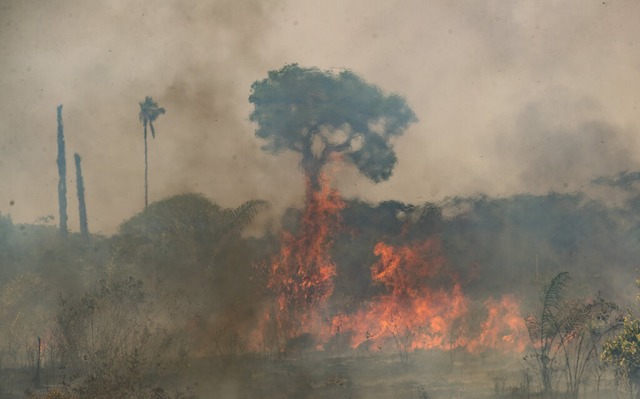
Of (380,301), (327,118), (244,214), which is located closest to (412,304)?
(380,301)

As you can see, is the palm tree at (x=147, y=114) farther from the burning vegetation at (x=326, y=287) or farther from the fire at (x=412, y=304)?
the fire at (x=412, y=304)

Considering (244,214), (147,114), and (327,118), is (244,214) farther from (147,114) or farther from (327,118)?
(147,114)

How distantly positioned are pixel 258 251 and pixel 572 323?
18013 mm

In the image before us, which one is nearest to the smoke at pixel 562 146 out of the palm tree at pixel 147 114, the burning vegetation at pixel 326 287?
the burning vegetation at pixel 326 287

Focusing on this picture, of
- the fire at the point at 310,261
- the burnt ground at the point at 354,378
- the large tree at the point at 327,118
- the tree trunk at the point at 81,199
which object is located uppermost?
the large tree at the point at 327,118

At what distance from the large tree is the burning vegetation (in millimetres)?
83

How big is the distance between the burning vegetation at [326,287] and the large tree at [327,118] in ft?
0.27

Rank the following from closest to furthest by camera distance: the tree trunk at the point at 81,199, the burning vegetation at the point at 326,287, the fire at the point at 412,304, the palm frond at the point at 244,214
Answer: the burning vegetation at the point at 326,287, the fire at the point at 412,304, the palm frond at the point at 244,214, the tree trunk at the point at 81,199

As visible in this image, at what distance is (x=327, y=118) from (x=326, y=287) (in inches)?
394

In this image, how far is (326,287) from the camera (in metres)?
47.4

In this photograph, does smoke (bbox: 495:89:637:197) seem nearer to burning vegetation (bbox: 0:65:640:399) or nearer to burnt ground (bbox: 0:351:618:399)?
burning vegetation (bbox: 0:65:640:399)

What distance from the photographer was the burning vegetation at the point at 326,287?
4150 centimetres

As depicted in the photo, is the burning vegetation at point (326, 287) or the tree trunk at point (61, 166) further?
the tree trunk at point (61, 166)

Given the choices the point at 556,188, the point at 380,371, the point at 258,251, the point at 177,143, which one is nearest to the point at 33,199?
the point at 177,143
